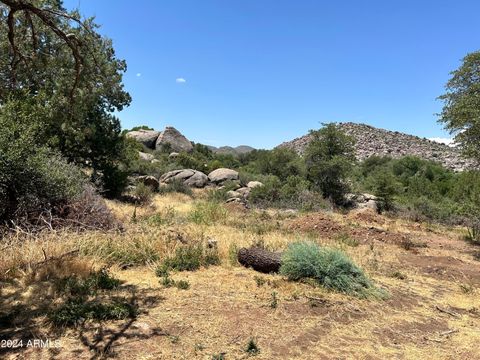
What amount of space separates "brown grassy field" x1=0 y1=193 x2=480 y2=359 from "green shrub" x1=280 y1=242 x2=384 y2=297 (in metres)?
0.22

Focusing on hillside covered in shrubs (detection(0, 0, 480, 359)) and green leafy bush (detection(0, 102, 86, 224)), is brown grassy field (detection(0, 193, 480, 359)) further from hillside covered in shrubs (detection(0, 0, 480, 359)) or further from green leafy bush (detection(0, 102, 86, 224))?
green leafy bush (detection(0, 102, 86, 224))

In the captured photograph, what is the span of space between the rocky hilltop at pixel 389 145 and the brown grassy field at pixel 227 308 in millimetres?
39739

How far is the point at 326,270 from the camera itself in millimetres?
5895

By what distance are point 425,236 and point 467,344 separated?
29.5 feet

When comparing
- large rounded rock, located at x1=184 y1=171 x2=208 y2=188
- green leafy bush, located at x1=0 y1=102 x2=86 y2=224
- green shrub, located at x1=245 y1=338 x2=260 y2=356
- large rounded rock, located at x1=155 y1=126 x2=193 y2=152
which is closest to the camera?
green shrub, located at x1=245 y1=338 x2=260 y2=356

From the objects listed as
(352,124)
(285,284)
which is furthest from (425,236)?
(352,124)

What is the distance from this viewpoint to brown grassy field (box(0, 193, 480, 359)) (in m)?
3.73

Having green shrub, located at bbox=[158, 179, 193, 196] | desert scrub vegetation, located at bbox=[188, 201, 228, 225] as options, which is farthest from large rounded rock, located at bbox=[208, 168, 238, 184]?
desert scrub vegetation, located at bbox=[188, 201, 228, 225]

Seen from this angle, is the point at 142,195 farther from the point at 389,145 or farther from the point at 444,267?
the point at 389,145

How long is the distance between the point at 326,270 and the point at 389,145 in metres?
51.8

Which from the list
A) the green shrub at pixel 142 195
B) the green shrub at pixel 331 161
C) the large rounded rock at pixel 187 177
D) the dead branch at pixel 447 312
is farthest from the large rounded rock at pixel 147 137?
the dead branch at pixel 447 312

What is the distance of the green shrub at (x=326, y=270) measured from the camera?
5.68 metres

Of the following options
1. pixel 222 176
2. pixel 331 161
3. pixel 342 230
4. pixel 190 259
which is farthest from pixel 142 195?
pixel 190 259

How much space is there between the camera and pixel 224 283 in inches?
228
